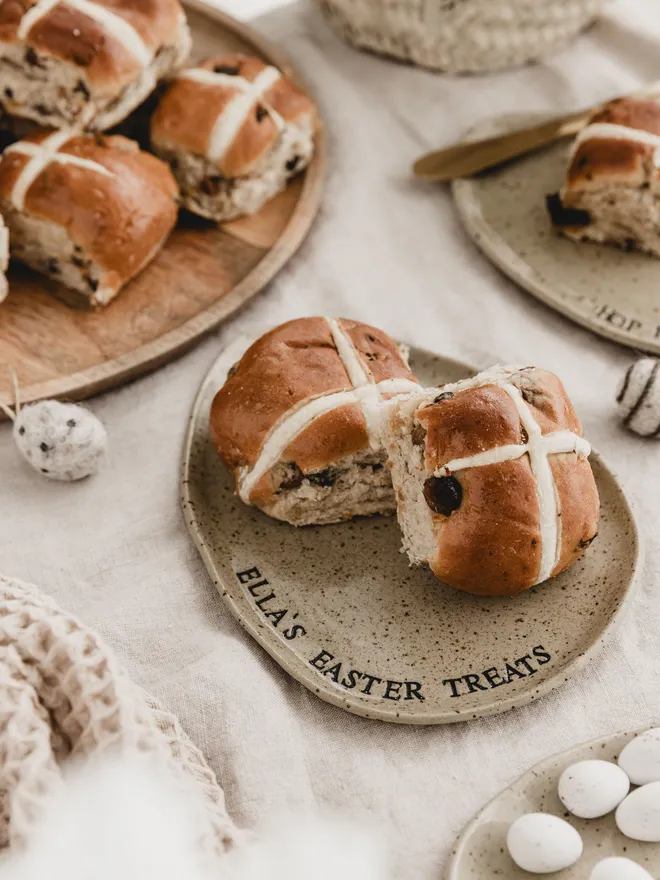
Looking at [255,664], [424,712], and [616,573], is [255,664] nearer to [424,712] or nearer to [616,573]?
[424,712]

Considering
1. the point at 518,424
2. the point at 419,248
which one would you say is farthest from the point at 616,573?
the point at 419,248

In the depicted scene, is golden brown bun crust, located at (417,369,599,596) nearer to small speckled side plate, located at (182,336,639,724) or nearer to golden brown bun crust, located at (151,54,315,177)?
small speckled side plate, located at (182,336,639,724)

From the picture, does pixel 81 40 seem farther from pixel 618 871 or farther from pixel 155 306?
pixel 618 871

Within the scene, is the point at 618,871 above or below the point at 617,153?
below

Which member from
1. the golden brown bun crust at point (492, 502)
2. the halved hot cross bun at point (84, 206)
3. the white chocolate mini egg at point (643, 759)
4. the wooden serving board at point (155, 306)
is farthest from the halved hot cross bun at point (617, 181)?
the white chocolate mini egg at point (643, 759)

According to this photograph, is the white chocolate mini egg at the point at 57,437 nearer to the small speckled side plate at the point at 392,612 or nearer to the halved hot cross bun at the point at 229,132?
the small speckled side plate at the point at 392,612

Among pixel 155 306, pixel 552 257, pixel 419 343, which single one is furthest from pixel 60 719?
pixel 552 257
